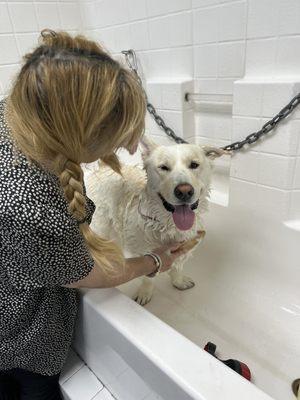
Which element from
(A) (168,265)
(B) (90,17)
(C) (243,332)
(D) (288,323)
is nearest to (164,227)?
(A) (168,265)

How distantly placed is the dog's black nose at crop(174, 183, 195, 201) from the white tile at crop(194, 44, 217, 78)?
2.35 ft

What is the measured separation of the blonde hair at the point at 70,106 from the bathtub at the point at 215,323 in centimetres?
44

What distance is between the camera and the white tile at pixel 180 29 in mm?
1507

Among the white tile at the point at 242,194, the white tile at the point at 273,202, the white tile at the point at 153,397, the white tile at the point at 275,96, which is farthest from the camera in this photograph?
the white tile at the point at 242,194

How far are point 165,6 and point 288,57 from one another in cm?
73

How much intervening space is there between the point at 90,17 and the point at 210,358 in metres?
2.11

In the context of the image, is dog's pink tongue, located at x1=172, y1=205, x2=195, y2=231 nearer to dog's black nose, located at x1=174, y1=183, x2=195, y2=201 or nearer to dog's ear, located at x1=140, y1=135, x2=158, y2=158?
dog's black nose, located at x1=174, y1=183, x2=195, y2=201

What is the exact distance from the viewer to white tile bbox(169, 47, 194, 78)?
160 cm

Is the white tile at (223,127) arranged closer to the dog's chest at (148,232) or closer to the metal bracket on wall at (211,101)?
the metal bracket on wall at (211,101)

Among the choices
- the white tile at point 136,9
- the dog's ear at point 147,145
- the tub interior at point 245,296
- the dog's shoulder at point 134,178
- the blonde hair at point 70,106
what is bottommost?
the tub interior at point 245,296

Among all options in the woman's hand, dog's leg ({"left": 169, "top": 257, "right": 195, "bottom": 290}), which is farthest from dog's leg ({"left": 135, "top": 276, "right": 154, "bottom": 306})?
the woman's hand

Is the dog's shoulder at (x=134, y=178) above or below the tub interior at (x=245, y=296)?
above

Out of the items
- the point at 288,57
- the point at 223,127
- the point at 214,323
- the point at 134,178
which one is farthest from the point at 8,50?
the point at 214,323

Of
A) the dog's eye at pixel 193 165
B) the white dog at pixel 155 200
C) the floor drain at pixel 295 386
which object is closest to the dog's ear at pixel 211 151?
the white dog at pixel 155 200
